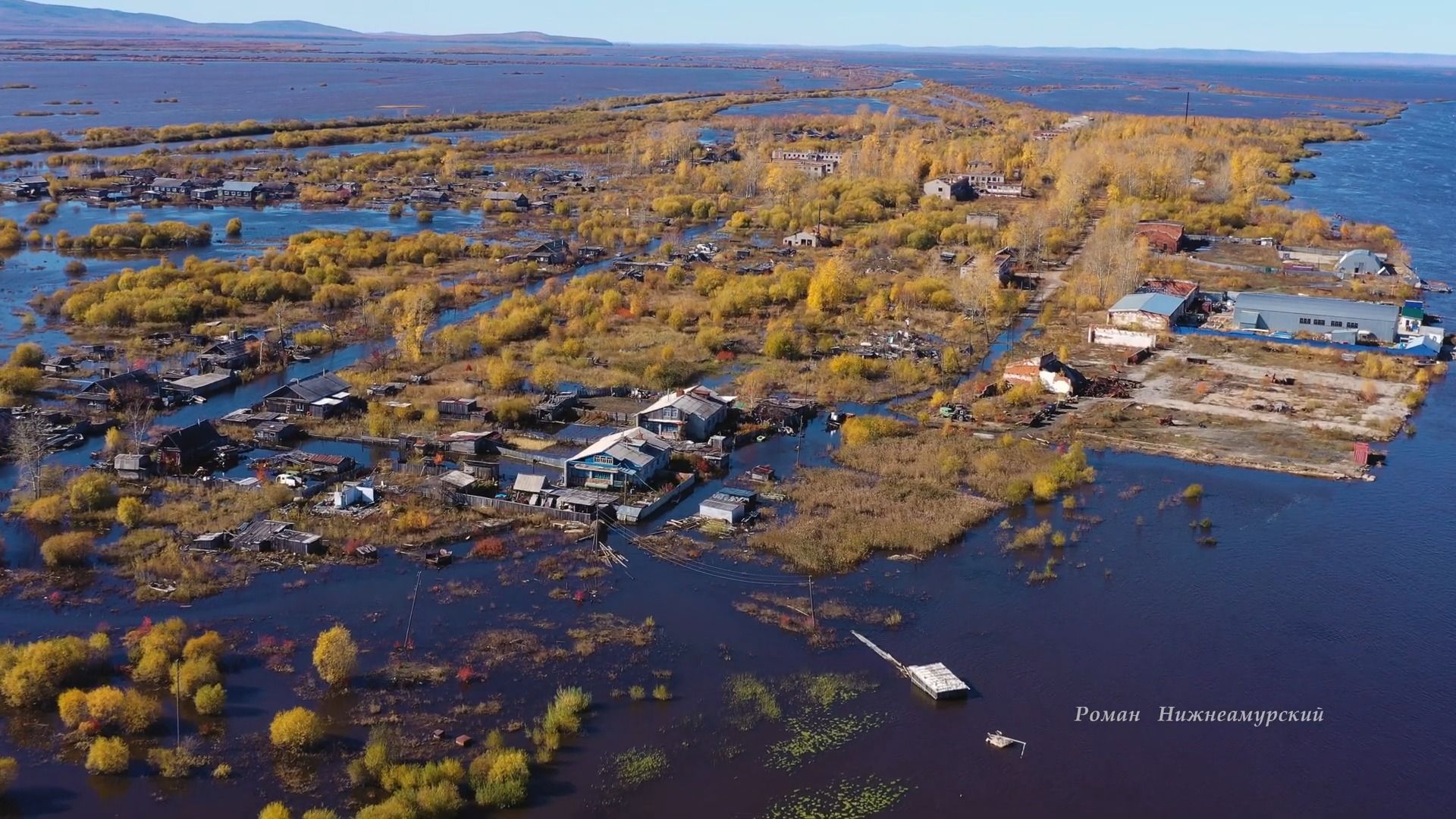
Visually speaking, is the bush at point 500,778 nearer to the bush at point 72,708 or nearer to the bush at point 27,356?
the bush at point 72,708

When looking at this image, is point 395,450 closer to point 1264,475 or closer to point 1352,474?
point 1264,475

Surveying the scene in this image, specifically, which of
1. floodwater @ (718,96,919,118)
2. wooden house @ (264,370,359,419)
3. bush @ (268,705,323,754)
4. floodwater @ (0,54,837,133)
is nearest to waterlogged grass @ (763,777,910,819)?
bush @ (268,705,323,754)

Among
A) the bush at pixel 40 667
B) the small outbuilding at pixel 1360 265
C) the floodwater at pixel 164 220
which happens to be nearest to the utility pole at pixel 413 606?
the bush at pixel 40 667

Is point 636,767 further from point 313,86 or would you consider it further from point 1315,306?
point 313,86

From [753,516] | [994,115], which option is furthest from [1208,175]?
[753,516]

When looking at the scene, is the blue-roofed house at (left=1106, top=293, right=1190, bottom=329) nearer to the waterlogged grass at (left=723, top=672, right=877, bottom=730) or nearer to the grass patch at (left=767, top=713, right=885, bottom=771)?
the waterlogged grass at (left=723, top=672, right=877, bottom=730)

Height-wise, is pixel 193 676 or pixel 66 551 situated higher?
pixel 66 551

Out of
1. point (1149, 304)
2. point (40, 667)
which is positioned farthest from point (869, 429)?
point (40, 667)
